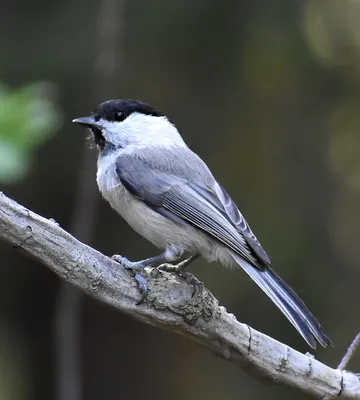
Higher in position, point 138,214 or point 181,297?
point 138,214

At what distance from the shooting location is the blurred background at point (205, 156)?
3564 millimetres

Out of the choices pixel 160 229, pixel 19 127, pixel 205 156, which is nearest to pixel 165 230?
pixel 160 229

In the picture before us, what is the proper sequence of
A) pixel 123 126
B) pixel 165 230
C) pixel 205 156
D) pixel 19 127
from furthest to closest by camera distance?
pixel 205 156, pixel 123 126, pixel 165 230, pixel 19 127

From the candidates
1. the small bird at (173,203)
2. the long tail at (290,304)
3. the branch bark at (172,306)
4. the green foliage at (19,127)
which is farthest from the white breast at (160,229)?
the green foliage at (19,127)

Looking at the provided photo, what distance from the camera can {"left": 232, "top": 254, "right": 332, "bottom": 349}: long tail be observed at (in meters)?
2.11

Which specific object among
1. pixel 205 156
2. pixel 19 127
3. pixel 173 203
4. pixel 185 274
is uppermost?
pixel 19 127

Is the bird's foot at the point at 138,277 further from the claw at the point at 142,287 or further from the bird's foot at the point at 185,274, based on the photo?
the bird's foot at the point at 185,274

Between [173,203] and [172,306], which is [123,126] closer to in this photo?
[173,203]

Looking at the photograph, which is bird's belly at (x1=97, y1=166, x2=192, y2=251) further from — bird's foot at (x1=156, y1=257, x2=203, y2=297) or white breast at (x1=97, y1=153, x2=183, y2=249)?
bird's foot at (x1=156, y1=257, x2=203, y2=297)

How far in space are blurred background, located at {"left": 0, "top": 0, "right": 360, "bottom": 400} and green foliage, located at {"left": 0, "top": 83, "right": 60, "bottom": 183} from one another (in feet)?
3.12

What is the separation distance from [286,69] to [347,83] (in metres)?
0.42

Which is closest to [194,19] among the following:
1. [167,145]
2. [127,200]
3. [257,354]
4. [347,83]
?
[347,83]

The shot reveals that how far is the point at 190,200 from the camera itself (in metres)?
2.46

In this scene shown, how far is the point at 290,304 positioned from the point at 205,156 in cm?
182
